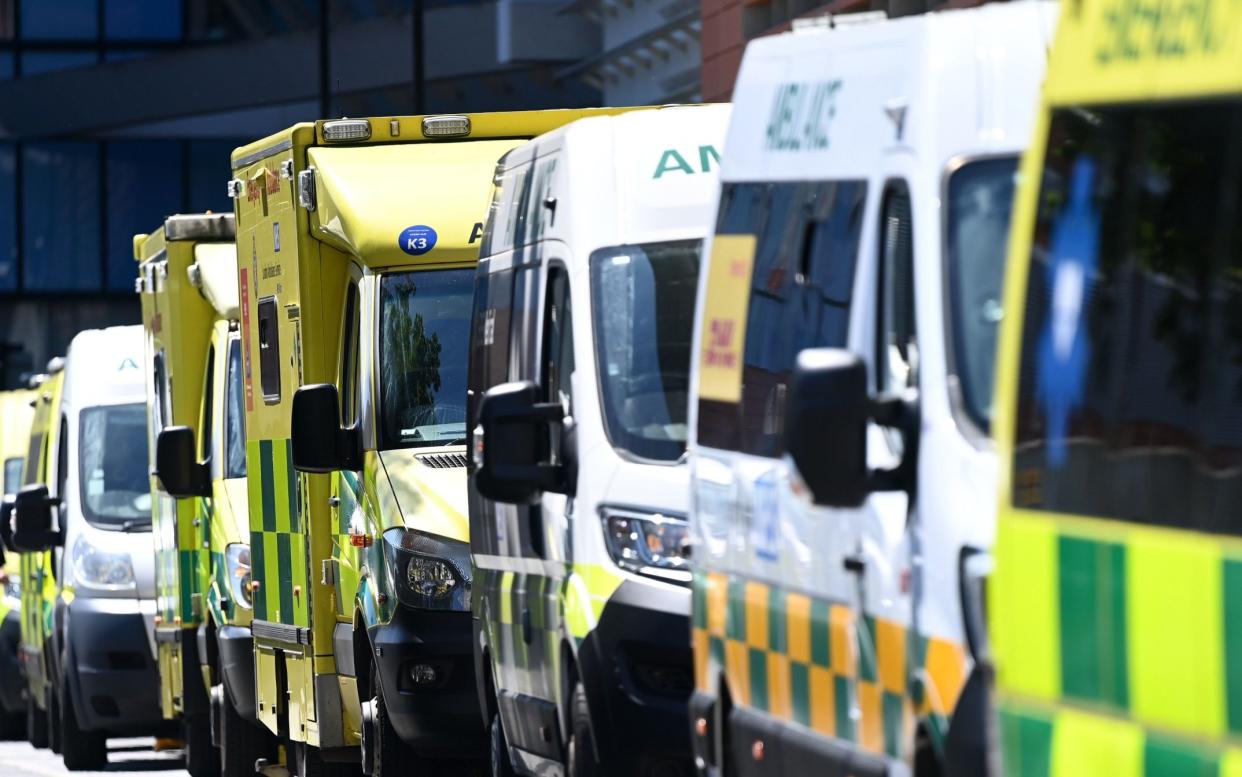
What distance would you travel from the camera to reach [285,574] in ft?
47.3

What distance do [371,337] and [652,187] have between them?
3.02 meters

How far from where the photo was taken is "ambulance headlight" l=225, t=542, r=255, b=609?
52.6 feet

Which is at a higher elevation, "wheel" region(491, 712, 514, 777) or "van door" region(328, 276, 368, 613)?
"van door" region(328, 276, 368, 613)

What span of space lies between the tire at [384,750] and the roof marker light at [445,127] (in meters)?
2.57

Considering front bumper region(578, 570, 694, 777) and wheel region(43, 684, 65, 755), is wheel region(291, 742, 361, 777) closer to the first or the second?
front bumper region(578, 570, 694, 777)

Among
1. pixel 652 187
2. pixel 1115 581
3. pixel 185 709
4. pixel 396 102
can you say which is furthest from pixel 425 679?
pixel 396 102

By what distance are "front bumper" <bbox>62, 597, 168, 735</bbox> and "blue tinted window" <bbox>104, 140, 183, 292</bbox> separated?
3576cm

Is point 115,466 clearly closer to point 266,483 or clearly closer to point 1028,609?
point 266,483

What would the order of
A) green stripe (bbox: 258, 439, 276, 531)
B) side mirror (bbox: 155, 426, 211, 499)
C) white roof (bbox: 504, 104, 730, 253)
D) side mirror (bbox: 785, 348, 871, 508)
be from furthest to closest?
1. side mirror (bbox: 155, 426, 211, 499)
2. green stripe (bbox: 258, 439, 276, 531)
3. white roof (bbox: 504, 104, 730, 253)
4. side mirror (bbox: 785, 348, 871, 508)

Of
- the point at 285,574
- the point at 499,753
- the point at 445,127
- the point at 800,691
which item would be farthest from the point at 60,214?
the point at 800,691

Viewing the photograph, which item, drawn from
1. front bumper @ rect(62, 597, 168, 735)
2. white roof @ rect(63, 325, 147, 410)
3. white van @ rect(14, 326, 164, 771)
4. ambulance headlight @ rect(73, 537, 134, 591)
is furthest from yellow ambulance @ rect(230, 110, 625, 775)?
white roof @ rect(63, 325, 147, 410)

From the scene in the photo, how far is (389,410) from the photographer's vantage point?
42.5 feet

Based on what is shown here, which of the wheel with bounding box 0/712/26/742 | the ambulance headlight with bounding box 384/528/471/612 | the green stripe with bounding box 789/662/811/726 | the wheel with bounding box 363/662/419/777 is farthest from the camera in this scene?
the wheel with bounding box 0/712/26/742

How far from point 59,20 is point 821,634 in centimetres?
5035
